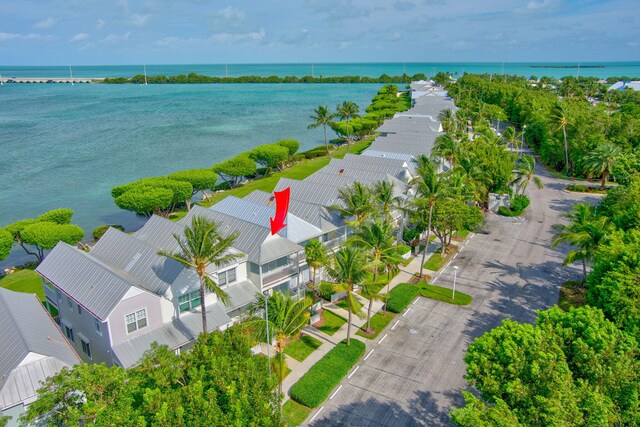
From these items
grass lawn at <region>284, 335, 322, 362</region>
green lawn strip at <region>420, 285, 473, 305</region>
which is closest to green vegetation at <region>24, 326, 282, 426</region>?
grass lawn at <region>284, 335, 322, 362</region>

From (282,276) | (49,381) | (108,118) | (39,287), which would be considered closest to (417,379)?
(282,276)

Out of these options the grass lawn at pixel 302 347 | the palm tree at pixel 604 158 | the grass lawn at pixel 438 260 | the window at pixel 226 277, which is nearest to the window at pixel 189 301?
the window at pixel 226 277

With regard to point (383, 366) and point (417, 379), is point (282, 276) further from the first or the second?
point (417, 379)

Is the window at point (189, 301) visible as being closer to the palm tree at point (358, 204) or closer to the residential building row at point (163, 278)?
the residential building row at point (163, 278)

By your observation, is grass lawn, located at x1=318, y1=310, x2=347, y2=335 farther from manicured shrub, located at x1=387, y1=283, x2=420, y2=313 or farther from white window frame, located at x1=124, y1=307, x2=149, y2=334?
white window frame, located at x1=124, y1=307, x2=149, y2=334

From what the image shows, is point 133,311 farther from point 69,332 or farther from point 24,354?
point 69,332

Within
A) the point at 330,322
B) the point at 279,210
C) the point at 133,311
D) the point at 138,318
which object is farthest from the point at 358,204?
the point at 133,311
